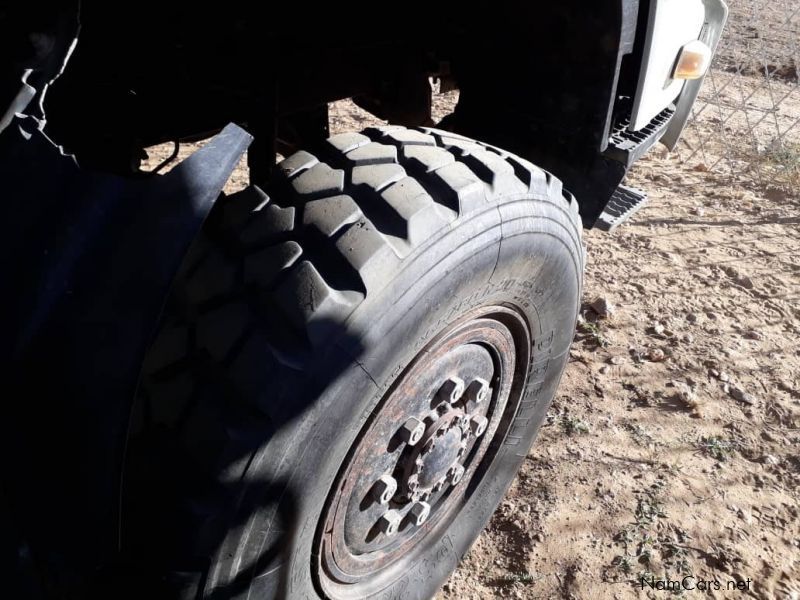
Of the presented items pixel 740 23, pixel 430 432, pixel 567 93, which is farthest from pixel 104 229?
pixel 740 23

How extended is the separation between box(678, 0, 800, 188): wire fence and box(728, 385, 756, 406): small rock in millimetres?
2822

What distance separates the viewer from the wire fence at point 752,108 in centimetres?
566

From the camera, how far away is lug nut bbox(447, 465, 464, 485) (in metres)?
1.96

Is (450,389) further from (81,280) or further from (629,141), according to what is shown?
(629,141)

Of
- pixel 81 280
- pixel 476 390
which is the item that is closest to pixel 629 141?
pixel 476 390

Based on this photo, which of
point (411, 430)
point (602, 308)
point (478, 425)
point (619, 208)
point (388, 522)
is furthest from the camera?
point (602, 308)

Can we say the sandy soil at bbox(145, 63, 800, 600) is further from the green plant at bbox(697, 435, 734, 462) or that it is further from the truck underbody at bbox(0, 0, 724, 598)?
the truck underbody at bbox(0, 0, 724, 598)

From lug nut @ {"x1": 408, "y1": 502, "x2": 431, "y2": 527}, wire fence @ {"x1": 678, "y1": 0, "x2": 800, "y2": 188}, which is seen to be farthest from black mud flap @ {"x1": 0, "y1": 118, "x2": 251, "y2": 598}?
wire fence @ {"x1": 678, "y1": 0, "x2": 800, "y2": 188}

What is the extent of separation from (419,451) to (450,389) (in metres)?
0.17

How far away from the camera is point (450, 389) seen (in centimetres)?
174

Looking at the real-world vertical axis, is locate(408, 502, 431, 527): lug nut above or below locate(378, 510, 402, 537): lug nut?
below

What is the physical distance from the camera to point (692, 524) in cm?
250

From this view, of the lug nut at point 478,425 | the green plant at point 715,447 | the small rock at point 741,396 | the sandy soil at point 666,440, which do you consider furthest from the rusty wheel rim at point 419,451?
the small rock at point 741,396

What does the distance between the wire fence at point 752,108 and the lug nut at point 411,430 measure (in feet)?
15.3
